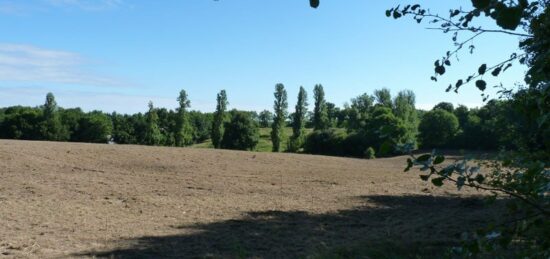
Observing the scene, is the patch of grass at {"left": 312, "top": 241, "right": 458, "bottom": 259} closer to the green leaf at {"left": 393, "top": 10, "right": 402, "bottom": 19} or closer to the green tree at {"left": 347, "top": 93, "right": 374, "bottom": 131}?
the green leaf at {"left": 393, "top": 10, "right": 402, "bottom": 19}

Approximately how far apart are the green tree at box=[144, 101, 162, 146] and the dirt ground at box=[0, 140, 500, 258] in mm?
37631

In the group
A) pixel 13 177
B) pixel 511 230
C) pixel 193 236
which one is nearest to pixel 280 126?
pixel 13 177

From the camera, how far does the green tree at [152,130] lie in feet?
201

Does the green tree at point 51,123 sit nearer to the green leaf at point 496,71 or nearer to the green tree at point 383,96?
the green tree at point 383,96

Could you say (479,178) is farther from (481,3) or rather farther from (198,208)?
(198,208)

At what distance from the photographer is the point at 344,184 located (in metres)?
19.2

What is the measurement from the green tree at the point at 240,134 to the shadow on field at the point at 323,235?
155 feet

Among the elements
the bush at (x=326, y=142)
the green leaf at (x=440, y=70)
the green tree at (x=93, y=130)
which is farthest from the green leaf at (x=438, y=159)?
the green tree at (x=93, y=130)

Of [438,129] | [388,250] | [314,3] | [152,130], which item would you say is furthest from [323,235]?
[152,130]

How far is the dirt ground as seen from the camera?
8.66 meters

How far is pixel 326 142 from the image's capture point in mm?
53125

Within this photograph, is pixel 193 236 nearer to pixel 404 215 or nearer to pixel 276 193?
pixel 404 215

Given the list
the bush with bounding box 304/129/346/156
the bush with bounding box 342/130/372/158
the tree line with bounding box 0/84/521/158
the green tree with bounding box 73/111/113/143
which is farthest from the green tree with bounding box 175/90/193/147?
the bush with bounding box 342/130/372/158

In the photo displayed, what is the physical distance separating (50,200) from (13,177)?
13.6 feet
